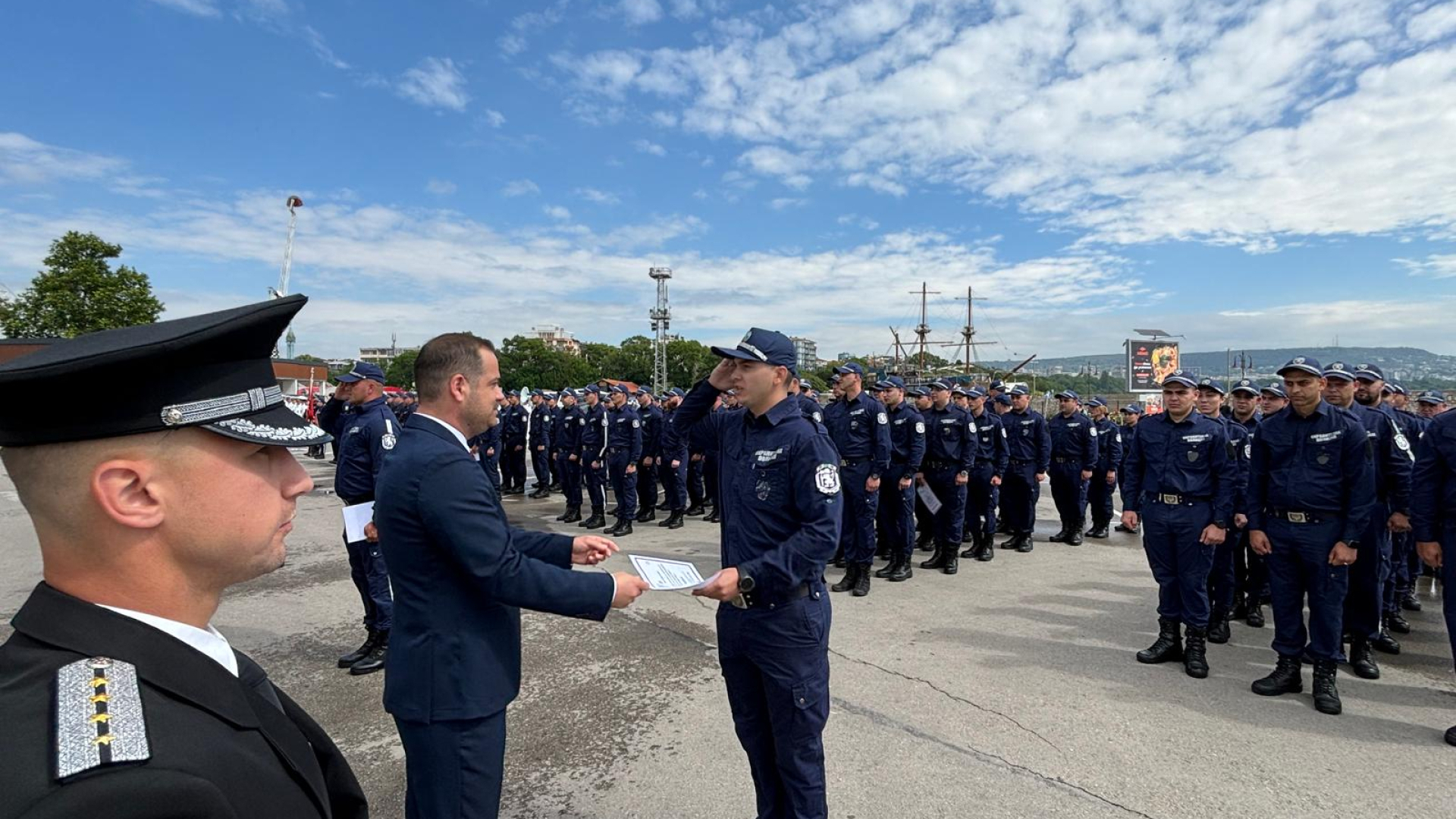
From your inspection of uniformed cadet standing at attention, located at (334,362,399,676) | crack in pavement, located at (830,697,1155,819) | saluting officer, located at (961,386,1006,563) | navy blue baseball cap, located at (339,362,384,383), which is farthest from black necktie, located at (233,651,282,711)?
saluting officer, located at (961,386,1006,563)

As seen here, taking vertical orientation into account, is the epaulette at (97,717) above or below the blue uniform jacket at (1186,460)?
above

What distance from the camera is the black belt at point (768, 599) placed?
2.58 metres

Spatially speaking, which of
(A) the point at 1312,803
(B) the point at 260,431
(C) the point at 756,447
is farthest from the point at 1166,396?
(B) the point at 260,431

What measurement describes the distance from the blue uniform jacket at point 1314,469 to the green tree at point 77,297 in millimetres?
34815

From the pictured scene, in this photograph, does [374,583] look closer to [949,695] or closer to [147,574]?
[949,695]

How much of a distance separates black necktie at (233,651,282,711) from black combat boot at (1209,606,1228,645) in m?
6.52

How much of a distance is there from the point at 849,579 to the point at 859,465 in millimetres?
1229

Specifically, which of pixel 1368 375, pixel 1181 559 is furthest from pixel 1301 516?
pixel 1368 375

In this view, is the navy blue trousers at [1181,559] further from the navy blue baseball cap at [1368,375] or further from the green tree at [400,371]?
the green tree at [400,371]

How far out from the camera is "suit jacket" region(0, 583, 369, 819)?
2.27 ft

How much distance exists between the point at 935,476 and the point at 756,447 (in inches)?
244

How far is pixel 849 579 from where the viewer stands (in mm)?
6812

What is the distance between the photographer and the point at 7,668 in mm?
815

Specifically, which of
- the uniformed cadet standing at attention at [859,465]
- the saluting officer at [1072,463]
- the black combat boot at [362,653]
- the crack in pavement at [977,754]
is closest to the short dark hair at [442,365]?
the crack in pavement at [977,754]
